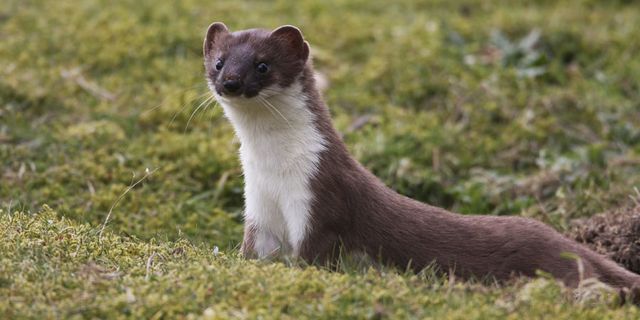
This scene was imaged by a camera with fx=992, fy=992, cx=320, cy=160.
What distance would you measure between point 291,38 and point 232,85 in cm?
68

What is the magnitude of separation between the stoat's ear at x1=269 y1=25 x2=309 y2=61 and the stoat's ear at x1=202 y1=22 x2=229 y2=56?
1.40 feet

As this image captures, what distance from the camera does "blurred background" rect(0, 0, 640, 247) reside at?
8.76m

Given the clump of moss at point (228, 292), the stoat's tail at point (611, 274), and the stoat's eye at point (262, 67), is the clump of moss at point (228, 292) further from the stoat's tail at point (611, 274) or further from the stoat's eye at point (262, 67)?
the stoat's eye at point (262, 67)

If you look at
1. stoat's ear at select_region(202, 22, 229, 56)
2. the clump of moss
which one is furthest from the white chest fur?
the clump of moss

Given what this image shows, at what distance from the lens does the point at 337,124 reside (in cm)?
1034

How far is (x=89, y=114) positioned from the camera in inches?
397

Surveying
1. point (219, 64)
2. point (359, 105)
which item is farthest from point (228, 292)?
point (359, 105)

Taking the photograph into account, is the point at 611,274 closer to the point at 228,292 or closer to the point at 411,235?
the point at 411,235

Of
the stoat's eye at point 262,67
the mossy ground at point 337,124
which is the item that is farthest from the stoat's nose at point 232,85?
the mossy ground at point 337,124

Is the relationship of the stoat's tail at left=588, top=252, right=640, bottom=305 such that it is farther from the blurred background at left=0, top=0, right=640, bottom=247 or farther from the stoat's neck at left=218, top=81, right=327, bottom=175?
the stoat's neck at left=218, top=81, right=327, bottom=175

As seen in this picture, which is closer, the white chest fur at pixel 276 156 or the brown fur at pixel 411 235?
the brown fur at pixel 411 235

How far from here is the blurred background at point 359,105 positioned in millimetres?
8758

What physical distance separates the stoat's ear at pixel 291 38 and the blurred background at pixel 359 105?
5.26ft

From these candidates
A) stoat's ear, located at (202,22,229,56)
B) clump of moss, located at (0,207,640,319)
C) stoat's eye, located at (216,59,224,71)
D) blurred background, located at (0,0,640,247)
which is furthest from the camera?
blurred background, located at (0,0,640,247)
